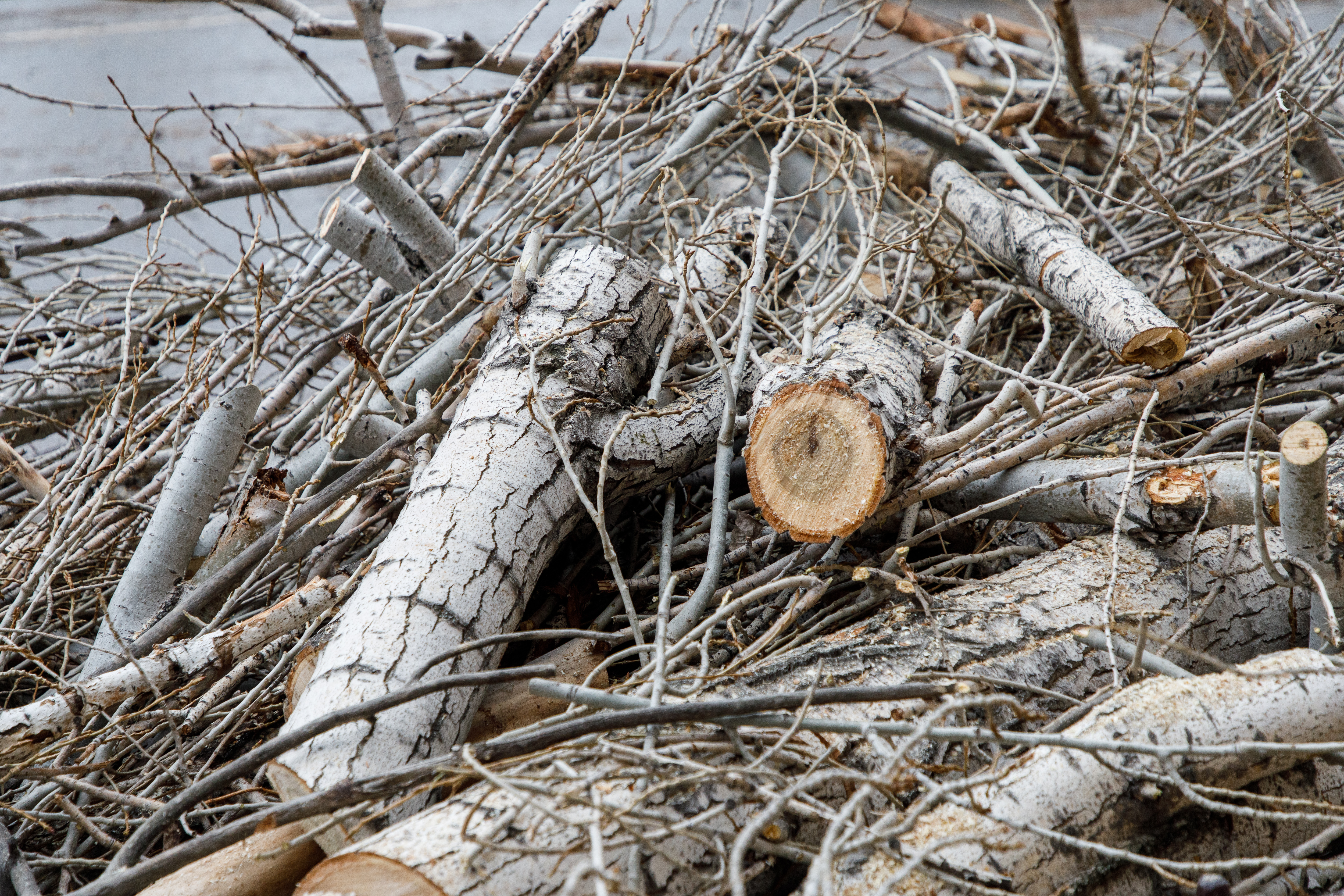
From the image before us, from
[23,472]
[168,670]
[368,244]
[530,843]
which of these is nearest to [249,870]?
[530,843]

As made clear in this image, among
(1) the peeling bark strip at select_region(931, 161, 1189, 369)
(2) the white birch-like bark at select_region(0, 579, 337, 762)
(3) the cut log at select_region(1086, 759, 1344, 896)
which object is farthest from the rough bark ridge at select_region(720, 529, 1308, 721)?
(2) the white birch-like bark at select_region(0, 579, 337, 762)

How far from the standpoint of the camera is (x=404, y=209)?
1996 mm

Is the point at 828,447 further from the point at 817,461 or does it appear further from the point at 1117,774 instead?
the point at 1117,774

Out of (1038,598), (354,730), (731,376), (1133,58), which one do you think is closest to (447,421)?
(731,376)

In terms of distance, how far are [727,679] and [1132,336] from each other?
0.99m

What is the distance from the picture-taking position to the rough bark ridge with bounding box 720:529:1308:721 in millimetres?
1321

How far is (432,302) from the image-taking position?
6.84 ft

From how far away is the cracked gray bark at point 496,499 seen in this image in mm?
1248

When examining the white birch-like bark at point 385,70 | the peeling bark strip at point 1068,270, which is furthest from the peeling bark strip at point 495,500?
the white birch-like bark at point 385,70

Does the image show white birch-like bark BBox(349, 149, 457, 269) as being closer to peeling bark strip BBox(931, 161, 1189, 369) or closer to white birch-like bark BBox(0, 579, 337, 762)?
white birch-like bark BBox(0, 579, 337, 762)

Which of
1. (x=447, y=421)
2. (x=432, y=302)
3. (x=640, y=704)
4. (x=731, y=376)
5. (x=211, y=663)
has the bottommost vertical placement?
(x=640, y=704)

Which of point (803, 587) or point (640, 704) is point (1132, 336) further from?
point (640, 704)

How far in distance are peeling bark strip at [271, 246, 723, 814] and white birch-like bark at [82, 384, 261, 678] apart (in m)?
0.46

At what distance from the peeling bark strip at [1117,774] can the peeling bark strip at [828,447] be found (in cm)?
45
